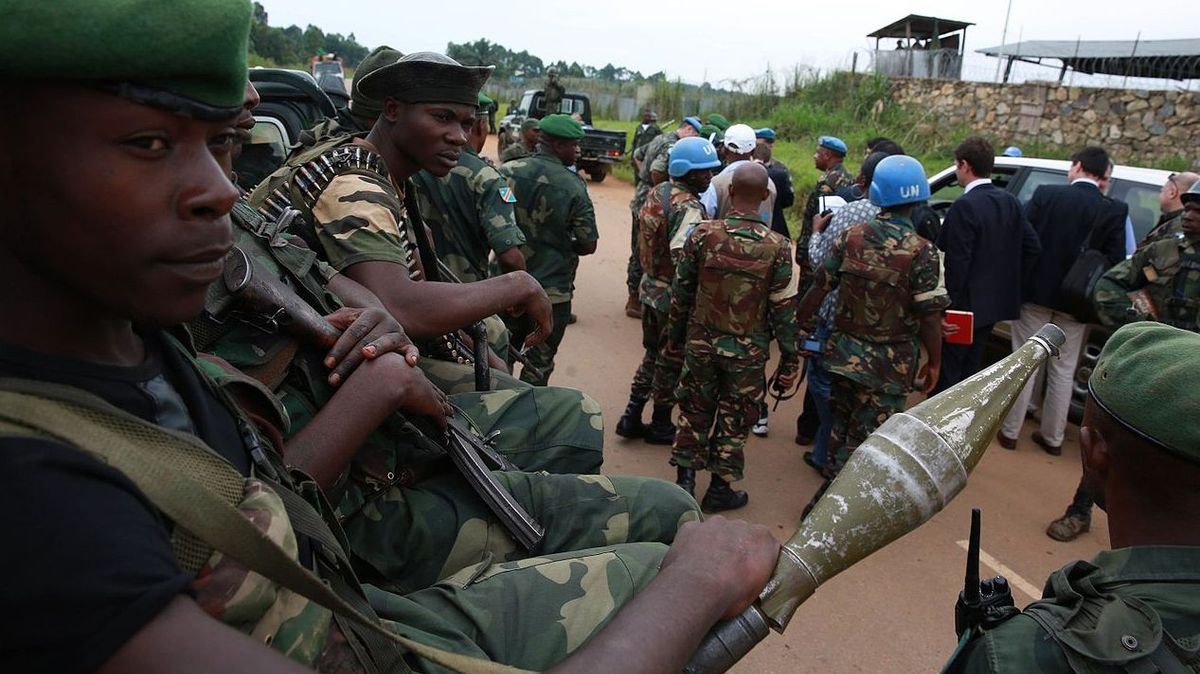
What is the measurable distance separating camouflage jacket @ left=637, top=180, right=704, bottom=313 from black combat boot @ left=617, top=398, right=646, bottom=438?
712 millimetres

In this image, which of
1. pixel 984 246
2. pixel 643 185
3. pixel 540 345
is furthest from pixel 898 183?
pixel 643 185

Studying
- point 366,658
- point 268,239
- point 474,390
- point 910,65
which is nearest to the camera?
point 366,658

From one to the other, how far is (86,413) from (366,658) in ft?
1.82

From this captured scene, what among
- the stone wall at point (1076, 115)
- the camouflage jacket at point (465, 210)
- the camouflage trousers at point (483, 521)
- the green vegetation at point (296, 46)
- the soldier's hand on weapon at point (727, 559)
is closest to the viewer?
the soldier's hand on weapon at point (727, 559)

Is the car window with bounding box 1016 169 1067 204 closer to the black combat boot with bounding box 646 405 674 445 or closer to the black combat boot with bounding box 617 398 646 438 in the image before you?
the black combat boot with bounding box 646 405 674 445

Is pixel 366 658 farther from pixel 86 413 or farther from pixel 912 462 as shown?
pixel 912 462

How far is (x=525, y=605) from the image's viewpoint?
148 centimetres

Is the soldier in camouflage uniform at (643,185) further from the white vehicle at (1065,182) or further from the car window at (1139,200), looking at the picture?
the car window at (1139,200)

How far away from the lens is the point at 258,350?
1.62 metres

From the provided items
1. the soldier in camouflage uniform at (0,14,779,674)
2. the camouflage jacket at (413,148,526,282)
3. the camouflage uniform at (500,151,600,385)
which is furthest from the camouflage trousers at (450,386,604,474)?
the camouflage uniform at (500,151,600,385)

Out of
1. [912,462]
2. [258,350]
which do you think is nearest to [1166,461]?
[912,462]

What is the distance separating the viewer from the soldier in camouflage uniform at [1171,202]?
4.51m

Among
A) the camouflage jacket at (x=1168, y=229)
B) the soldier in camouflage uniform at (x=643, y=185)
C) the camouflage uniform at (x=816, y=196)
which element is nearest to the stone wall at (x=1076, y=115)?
the soldier in camouflage uniform at (x=643, y=185)

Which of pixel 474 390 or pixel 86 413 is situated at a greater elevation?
pixel 86 413
